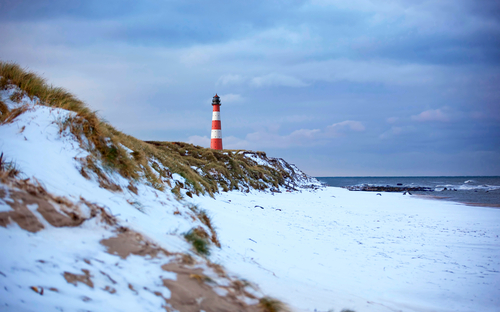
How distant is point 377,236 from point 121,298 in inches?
306

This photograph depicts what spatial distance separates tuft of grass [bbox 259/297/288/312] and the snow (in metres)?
0.22

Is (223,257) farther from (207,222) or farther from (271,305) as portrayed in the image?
(271,305)

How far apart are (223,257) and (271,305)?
150 cm

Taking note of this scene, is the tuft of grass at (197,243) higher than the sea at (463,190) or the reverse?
higher

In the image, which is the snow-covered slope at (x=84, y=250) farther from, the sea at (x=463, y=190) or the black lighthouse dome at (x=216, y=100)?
the black lighthouse dome at (x=216, y=100)

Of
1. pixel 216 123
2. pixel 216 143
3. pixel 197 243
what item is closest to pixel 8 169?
pixel 197 243

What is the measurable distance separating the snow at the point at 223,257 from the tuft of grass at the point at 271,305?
218mm

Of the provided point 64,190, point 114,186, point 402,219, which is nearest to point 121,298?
point 64,190

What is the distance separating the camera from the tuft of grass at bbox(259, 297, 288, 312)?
289 cm

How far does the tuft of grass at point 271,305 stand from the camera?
289cm

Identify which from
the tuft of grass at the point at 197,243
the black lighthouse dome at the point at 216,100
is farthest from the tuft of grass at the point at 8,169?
the black lighthouse dome at the point at 216,100

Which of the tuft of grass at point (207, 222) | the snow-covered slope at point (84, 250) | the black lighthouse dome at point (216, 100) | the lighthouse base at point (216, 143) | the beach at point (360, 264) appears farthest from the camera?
the black lighthouse dome at point (216, 100)

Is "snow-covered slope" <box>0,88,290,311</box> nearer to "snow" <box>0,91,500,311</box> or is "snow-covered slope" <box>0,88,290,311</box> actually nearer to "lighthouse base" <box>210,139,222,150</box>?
"snow" <box>0,91,500,311</box>

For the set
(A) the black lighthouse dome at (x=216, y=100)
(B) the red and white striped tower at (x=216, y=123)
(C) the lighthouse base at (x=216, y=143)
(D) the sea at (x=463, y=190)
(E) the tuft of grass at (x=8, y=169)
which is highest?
(A) the black lighthouse dome at (x=216, y=100)
